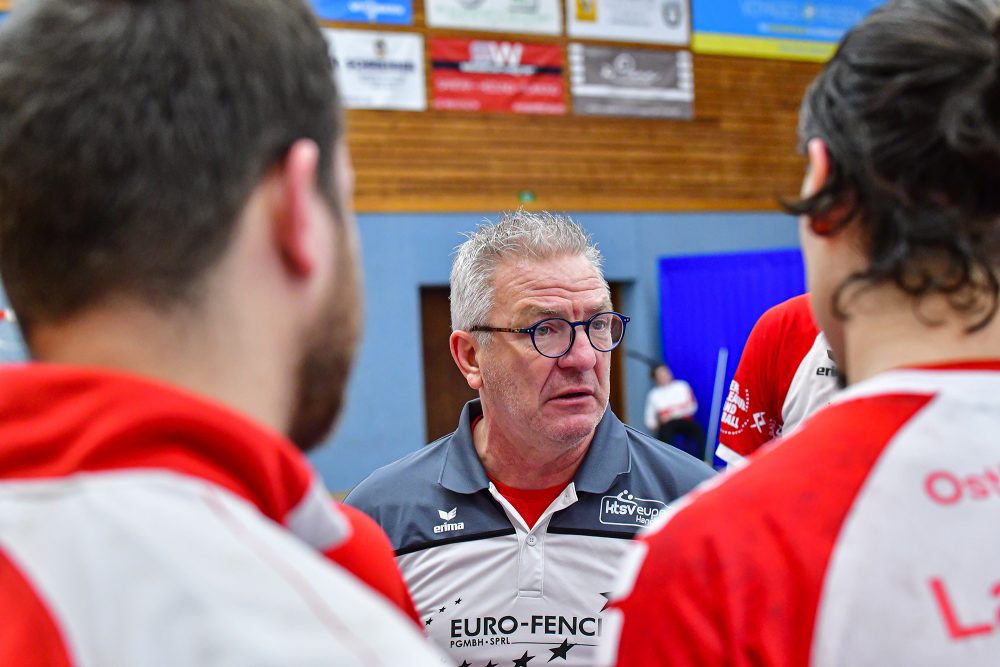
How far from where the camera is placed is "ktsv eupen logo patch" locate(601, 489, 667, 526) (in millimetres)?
2414

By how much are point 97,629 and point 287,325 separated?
1.06ft

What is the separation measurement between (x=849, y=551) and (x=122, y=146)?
819 mm

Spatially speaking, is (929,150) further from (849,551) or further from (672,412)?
(672,412)

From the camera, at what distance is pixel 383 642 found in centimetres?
76

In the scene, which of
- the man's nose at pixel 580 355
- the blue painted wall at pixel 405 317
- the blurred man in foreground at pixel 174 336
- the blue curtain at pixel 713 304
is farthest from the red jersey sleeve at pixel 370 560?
the blue painted wall at pixel 405 317

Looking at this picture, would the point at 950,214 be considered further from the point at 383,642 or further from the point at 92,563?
the point at 92,563

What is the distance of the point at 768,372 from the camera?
3.16 meters

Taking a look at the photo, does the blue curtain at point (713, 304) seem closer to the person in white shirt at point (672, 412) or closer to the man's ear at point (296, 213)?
the person in white shirt at point (672, 412)

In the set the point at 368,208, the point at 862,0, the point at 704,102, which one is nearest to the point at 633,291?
the point at 704,102

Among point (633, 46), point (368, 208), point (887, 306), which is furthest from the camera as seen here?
point (633, 46)

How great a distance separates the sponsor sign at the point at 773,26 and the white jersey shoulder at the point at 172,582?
11946 mm

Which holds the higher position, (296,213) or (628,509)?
(296,213)

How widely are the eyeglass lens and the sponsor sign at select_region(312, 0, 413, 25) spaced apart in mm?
8368

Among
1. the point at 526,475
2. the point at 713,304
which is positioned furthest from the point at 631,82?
the point at 526,475
